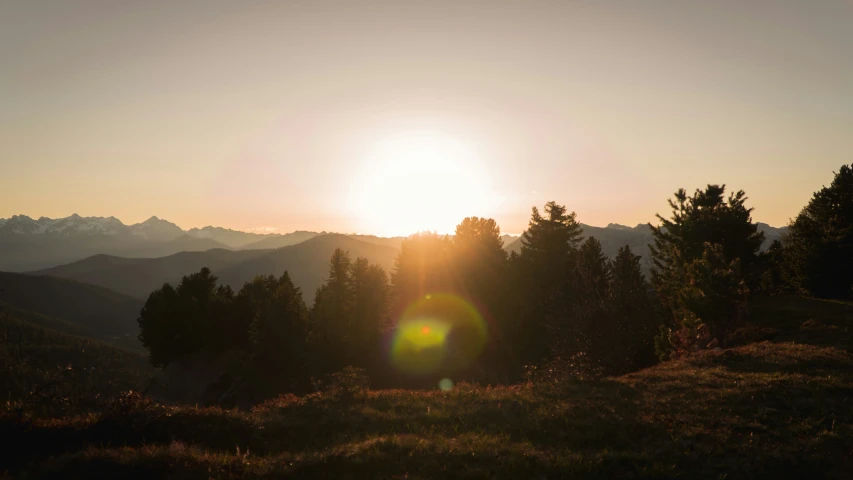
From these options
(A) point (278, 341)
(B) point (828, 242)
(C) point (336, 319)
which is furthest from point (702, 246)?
(A) point (278, 341)

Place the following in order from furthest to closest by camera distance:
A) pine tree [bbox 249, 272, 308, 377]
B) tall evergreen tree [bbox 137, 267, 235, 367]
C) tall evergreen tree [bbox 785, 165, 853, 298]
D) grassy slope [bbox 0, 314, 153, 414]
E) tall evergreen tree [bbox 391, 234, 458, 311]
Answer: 1. grassy slope [bbox 0, 314, 153, 414]
2. tall evergreen tree [bbox 137, 267, 235, 367]
3. tall evergreen tree [bbox 391, 234, 458, 311]
4. pine tree [bbox 249, 272, 308, 377]
5. tall evergreen tree [bbox 785, 165, 853, 298]

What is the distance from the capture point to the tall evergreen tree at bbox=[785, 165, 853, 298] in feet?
144

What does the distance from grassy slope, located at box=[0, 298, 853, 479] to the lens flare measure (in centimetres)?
2781

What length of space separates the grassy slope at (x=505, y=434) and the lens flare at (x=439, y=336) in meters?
27.8

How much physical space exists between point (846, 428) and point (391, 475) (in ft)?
47.0

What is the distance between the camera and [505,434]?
13.6 metres

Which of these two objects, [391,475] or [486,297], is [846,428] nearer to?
[391,475]

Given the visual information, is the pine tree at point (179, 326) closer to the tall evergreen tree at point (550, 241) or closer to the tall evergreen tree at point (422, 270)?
the tall evergreen tree at point (422, 270)

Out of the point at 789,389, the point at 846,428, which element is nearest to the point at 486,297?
the point at 789,389

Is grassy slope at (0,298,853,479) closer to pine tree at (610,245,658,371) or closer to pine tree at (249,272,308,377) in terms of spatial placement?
pine tree at (610,245,658,371)

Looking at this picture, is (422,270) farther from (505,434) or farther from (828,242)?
(505,434)

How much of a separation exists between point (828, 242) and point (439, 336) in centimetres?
4384

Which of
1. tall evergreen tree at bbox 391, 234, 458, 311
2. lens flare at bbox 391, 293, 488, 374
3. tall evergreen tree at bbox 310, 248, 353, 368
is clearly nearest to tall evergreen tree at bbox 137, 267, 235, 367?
tall evergreen tree at bbox 310, 248, 353, 368

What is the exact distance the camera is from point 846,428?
1293 centimetres
